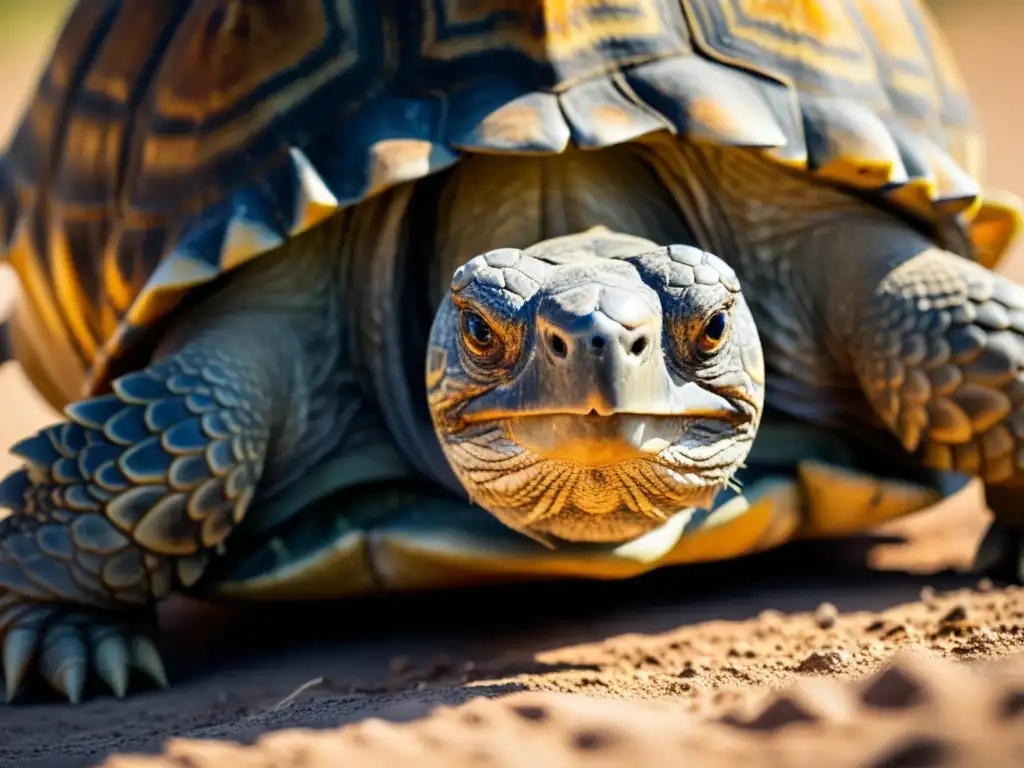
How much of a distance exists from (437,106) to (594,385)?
4.65 ft

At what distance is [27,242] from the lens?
4980 mm

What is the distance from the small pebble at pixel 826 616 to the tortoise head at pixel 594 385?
60 centimetres

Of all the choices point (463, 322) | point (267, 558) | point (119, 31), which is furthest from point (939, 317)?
point (119, 31)

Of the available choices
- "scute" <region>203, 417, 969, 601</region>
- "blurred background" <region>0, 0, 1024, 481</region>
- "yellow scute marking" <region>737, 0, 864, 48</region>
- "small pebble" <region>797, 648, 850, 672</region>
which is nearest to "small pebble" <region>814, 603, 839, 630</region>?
"scute" <region>203, 417, 969, 601</region>

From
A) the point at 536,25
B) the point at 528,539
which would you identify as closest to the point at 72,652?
the point at 528,539

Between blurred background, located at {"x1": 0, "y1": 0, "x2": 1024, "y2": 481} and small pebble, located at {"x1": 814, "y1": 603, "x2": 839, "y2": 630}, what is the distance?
3.64 metres

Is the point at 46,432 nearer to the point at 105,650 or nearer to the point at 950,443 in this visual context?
the point at 105,650

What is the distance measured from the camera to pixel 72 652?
3.45 m

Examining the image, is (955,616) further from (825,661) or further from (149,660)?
(149,660)

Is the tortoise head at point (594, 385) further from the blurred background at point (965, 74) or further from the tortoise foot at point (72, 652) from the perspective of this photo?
the blurred background at point (965, 74)

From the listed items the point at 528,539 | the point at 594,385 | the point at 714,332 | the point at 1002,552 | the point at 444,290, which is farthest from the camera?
the point at 1002,552

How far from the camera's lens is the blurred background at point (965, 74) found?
767 centimetres

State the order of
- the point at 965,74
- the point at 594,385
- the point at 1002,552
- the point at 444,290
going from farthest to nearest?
the point at 965,74
the point at 1002,552
the point at 444,290
the point at 594,385

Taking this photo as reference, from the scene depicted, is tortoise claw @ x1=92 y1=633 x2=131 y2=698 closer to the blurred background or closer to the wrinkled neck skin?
the wrinkled neck skin
